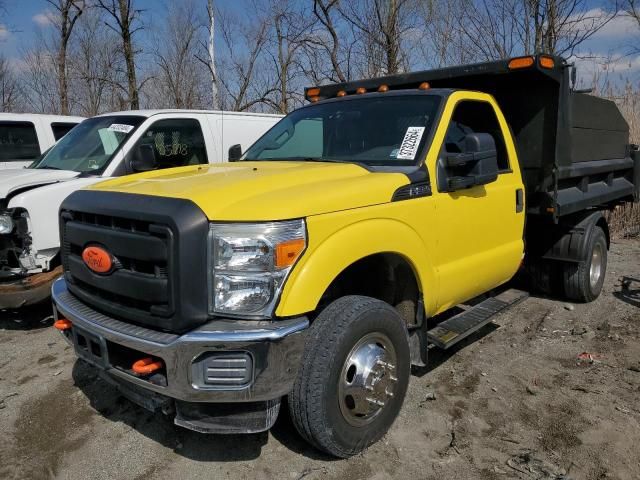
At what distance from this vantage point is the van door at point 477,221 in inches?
145

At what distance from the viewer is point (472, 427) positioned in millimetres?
3461

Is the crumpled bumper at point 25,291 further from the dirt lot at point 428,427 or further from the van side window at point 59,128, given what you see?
the van side window at point 59,128

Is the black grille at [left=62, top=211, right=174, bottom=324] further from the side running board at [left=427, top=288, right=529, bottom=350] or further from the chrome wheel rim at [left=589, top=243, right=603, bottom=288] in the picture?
the chrome wheel rim at [left=589, top=243, right=603, bottom=288]

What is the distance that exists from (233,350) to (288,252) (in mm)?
519

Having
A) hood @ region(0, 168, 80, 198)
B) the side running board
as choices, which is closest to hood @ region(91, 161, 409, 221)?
the side running board

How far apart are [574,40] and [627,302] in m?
8.99

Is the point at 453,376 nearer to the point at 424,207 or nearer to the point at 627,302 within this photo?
the point at 424,207

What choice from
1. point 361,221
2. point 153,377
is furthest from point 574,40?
point 153,377

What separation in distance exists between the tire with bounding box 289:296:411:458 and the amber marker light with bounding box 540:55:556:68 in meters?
2.64

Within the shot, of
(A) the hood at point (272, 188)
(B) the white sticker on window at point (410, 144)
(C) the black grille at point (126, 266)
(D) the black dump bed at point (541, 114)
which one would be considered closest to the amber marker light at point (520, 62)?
(D) the black dump bed at point (541, 114)

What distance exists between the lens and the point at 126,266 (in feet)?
9.35

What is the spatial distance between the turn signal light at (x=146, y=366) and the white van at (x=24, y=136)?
22.9ft

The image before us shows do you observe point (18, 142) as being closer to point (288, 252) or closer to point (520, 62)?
point (520, 62)

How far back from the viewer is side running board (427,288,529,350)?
3768mm
